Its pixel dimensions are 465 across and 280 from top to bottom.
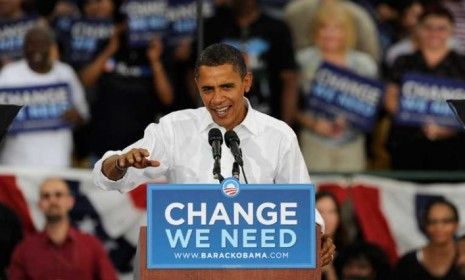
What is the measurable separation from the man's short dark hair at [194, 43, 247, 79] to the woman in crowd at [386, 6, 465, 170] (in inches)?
182

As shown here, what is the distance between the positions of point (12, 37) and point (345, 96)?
7.50 ft

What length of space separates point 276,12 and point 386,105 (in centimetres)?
126

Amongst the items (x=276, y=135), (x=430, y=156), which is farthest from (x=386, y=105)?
(x=276, y=135)

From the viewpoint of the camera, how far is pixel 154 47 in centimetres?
1213

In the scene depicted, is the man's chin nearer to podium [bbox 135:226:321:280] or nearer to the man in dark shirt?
the man in dark shirt

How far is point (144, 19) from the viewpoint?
1205cm

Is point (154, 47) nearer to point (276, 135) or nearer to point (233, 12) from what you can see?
point (233, 12)

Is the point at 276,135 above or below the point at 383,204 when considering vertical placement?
above

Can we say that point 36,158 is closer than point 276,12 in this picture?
Yes

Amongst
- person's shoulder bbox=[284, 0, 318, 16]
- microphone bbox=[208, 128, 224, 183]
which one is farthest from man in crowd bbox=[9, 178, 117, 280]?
microphone bbox=[208, 128, 224, 183]

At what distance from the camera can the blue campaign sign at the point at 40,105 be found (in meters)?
11.4

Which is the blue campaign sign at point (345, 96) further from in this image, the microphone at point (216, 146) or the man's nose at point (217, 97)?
the microphone at point (216, 146)

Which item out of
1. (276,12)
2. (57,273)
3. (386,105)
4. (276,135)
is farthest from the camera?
(276,12)

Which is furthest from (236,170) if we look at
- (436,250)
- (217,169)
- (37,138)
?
(37,138)
